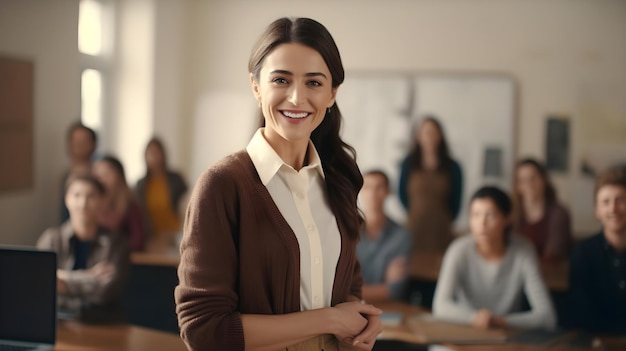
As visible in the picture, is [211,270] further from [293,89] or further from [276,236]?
[293,89]

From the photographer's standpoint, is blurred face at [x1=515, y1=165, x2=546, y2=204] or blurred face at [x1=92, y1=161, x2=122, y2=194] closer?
blurred face at [x1=92, y1=161, x2=122, y2=194]

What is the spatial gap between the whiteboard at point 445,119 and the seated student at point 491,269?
99.6 inches

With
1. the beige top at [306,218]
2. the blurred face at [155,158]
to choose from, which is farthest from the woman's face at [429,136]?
the beige top at [306,218]

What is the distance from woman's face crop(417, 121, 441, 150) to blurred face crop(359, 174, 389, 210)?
1.30 m

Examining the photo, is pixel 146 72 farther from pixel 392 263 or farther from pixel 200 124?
pixel 392 263

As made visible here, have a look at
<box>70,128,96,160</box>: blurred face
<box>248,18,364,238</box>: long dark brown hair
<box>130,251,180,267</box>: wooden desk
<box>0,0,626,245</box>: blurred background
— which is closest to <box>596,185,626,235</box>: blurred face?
<box>248,18,364,238</box>: long dark brown hair

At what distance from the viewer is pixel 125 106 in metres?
5.14

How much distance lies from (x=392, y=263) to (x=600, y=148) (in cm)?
301

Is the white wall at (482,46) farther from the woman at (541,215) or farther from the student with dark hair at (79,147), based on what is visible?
the woman at (541,215)

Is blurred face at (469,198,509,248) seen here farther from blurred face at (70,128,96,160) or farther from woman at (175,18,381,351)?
blurred face at (70,128,96,160)

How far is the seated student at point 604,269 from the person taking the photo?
2943 mm

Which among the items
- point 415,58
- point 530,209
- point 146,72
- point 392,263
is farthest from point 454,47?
point 392,263

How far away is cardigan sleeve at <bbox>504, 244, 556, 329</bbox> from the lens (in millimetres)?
2830

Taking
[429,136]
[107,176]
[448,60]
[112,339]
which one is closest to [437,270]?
[429,136]
